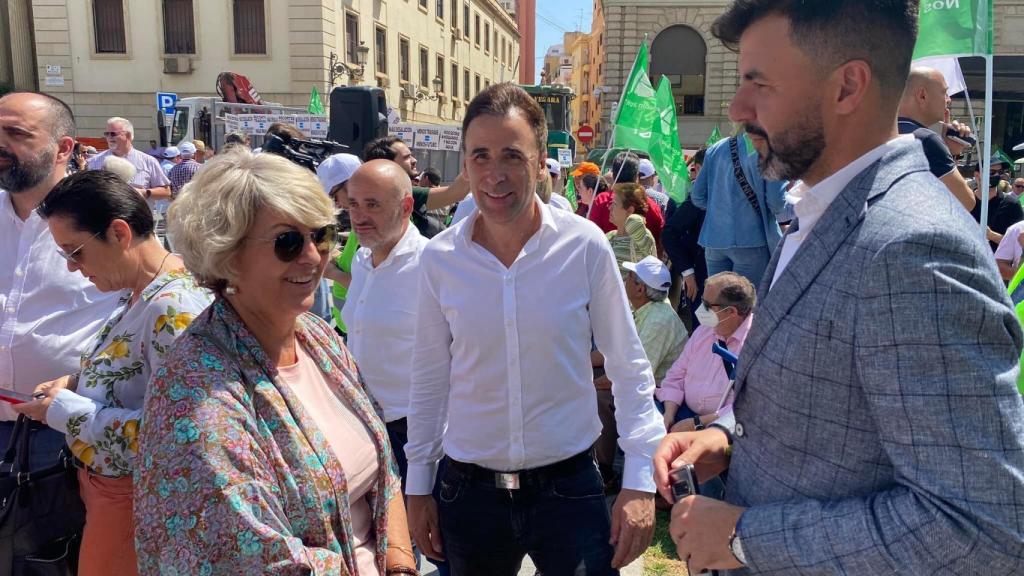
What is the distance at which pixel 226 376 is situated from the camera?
159 centimetres

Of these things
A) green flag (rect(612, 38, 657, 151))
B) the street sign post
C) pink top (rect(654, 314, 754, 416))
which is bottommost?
pink top (rect(654, 314, 754, 416))

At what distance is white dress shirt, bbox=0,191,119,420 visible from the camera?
108 inches

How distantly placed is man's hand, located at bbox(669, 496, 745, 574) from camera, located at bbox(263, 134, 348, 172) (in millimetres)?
4970

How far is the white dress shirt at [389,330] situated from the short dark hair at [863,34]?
2195 millimetres

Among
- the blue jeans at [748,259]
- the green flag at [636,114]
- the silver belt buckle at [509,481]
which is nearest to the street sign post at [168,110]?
the green flag at [636,114]

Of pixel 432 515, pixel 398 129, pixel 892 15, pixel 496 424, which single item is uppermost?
pixel 398 129

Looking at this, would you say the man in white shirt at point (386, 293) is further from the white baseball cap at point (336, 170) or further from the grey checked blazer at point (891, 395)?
the grey checked blazer at point (891, 395)

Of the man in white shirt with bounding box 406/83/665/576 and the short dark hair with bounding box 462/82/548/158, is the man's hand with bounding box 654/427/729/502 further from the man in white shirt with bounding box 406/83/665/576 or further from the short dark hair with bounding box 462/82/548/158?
the short dark hair with bounding box 462/82/548/158

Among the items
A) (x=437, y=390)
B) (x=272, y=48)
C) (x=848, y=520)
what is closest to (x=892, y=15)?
(x=848, y=520)

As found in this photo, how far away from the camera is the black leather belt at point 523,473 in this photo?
7.22ft

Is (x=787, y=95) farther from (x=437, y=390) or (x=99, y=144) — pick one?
(x=99, y=144)

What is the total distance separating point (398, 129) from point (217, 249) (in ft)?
48.6

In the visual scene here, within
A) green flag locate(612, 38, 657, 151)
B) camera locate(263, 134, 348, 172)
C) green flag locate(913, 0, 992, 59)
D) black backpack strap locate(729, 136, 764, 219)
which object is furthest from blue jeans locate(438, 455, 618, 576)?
green flag locate(612, 38, 657, 151)

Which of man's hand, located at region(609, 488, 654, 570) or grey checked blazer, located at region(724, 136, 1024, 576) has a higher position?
grey checked blazer, located at region(724, 136, 1024, 576)
